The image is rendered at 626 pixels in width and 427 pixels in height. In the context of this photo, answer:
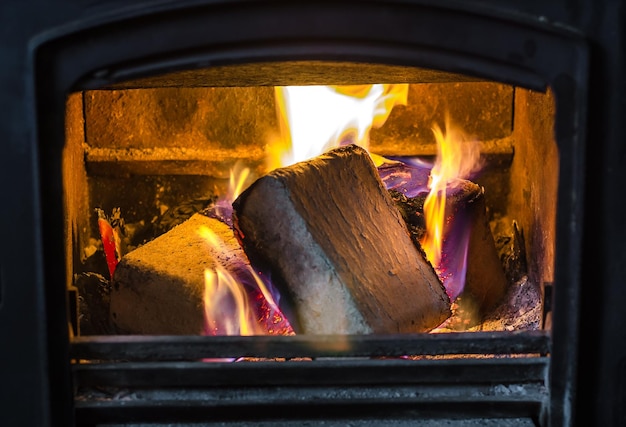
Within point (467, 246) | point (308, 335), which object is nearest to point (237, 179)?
point (467, 246)

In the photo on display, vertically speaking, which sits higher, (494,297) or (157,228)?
(157,228)

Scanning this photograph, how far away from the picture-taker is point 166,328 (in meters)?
1.24

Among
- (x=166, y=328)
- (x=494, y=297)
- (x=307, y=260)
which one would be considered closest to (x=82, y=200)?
(x=166, y=328)

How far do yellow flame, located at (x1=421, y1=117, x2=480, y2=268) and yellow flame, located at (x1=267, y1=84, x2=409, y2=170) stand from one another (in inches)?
5.4

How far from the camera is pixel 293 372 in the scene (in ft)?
3.31

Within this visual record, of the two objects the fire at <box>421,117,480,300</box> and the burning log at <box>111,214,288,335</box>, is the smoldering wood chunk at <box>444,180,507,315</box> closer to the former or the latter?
the fire at <box>421,117,480,300</box>

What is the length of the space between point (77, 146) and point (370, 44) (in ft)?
2.44

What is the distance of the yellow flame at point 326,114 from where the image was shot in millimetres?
1487

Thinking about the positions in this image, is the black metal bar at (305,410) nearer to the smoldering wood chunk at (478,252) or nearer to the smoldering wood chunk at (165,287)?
the smoldering wood chunk at (165,287)

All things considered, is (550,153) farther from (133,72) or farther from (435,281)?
(133,72)

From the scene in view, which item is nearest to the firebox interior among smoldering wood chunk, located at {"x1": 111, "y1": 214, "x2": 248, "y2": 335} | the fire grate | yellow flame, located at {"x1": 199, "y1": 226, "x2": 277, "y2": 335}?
smoldering wood chunk, located at {"x1": 111, "y1": 214, "x2": 248, "y2": 335}

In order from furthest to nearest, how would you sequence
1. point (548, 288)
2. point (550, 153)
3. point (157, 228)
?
1. point (157, 228)
2. point (550, 153)
3. point (548, 288)

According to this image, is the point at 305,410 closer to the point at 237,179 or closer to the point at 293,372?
the point at 293,372

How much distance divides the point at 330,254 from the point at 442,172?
0.47m
